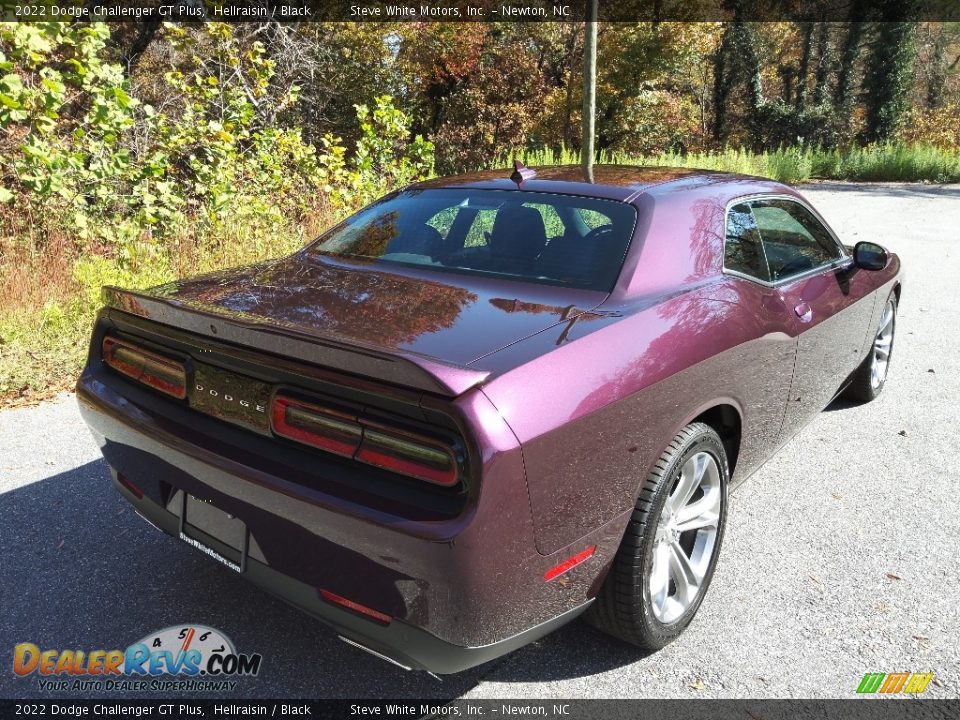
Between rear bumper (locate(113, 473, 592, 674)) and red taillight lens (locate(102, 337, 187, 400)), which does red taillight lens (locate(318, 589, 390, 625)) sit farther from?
red taillight lens (locate(102, 337, 187, 400))

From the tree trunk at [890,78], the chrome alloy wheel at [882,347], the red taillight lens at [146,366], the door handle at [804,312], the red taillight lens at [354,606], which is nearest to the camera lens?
the red taillight lens at [354,606]

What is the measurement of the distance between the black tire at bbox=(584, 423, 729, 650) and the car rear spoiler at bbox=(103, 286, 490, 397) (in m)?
0.77

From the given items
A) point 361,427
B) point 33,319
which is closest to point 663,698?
point 361,427

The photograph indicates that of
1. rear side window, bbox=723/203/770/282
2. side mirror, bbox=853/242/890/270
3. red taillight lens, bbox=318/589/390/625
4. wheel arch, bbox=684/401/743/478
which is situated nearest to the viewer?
red taillight lens, bbox=318/589/390/625

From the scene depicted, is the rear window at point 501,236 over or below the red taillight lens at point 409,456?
over

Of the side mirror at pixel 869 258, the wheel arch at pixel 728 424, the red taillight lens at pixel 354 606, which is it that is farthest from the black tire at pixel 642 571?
the side mirror at pixel 869 258

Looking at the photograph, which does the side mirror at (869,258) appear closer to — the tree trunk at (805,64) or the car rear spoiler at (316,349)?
the car rear spoiler at (316,349)

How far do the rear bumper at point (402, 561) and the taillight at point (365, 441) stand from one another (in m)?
0.12

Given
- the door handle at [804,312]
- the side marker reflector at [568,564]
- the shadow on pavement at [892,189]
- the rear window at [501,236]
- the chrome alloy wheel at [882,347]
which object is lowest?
the shadow on pavement at [892,189]

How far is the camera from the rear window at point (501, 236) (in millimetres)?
2732

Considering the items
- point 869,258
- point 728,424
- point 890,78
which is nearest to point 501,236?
point 728,424

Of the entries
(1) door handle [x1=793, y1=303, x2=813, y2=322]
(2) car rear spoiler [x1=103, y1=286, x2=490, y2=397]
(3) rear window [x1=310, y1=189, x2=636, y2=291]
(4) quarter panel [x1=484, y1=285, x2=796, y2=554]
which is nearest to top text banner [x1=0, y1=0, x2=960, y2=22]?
(3) rear window [x1=310, y1=189, x2=636, y2=291]

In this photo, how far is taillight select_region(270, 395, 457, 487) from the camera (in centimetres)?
182

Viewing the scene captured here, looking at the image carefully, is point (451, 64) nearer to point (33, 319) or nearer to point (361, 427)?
point (33, 319)
